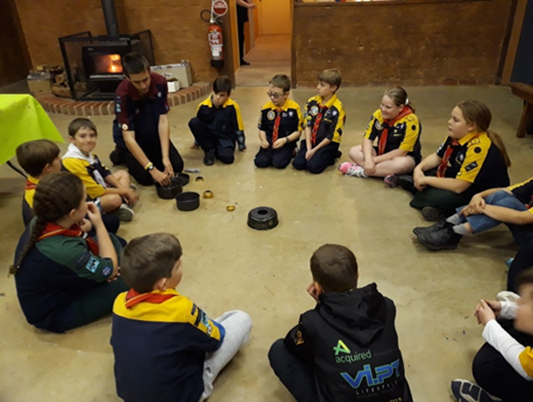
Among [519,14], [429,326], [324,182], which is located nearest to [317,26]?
[519,14]

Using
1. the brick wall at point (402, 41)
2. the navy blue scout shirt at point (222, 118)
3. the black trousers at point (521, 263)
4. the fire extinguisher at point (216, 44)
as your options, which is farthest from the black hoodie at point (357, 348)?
the brick wall at point (402, 41)

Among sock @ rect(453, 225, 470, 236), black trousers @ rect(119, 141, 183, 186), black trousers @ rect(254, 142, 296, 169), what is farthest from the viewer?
black trousers @ rect(254, 142, 296, 169)

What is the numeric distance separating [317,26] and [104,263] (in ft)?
14.8

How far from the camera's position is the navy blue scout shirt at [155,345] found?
1.29m

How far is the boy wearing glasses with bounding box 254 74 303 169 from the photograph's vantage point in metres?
3.33

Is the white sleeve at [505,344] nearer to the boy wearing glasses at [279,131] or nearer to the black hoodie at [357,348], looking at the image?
the black hoodie at [357,348]

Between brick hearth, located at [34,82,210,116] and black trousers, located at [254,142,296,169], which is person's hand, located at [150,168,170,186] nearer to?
black trousers, located at [254,142,296,169]

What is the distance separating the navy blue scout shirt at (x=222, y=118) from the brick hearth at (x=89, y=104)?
1612 millimetres

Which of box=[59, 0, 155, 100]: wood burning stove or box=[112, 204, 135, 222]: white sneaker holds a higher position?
box=[59, 0, 155, 100]: wood burning stove

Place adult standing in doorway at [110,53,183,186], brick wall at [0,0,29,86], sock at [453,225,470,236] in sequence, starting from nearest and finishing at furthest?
sock at [453,225,470,236]
adult standing in doorway at [110,53,183,186]
brick wall at [0,0,29,86]

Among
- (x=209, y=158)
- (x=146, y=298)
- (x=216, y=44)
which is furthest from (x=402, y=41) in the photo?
(x=146, y=298)

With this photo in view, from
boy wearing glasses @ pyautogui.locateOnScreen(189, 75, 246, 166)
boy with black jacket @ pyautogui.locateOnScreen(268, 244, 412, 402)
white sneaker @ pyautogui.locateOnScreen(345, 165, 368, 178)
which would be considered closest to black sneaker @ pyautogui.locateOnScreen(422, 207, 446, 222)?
white sneaker @ pyautogui.locateOnScreen(345, 165, 368, 178)

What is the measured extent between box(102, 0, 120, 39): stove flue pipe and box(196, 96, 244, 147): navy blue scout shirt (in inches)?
82.3

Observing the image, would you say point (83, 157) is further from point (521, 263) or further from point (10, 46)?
point (10, 46)
